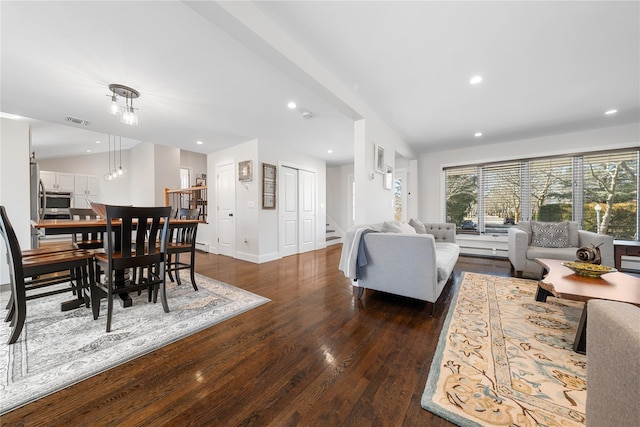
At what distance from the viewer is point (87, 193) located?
6.98 metres

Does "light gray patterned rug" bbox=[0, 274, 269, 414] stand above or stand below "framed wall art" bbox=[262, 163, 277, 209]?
below

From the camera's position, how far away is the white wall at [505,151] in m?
3.89

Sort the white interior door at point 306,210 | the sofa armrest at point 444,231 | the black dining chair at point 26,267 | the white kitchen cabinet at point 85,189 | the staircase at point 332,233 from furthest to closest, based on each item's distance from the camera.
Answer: the staircase at point 332,233 < the white kitchen cabinet at point 85,189 < the white interior door at point 306,210 < the sofa armrest at point 444,231 < the black dining chair at point 26,267

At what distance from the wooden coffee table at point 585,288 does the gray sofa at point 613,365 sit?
1296 mm

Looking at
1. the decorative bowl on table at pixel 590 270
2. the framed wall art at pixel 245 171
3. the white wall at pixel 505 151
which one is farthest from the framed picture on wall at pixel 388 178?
the framed wall art at pixel 245 171

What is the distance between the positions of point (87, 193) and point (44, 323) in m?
7.00

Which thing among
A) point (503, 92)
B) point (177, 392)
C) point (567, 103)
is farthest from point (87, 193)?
point (567, 103)

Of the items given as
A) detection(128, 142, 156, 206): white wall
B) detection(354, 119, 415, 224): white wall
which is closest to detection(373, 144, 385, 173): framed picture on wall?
detection(354, 119, 415, 224): white wall

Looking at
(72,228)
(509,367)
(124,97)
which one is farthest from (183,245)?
(509,367)

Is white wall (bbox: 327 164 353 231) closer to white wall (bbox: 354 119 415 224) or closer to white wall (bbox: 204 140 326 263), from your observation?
white wall (bbox: 204 140 326 263)

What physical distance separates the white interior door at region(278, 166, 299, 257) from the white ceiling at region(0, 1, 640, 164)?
4.98 ft

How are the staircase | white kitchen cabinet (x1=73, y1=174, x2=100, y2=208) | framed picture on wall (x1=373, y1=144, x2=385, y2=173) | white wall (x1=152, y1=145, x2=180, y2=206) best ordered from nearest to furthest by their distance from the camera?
framed picture on wall (x1=373, y1=144, x2=385, y2=173) < white wall (x1=152, y1=145, x2=180, y2=206) < white kitchen cabinet (x1=73, y1=174, x2=100, y2=208) < the staircase

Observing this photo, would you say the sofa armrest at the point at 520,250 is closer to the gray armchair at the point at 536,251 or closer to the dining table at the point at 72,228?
the gray armchair at the point at 536,251

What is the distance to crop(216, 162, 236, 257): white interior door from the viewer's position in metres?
5.01
